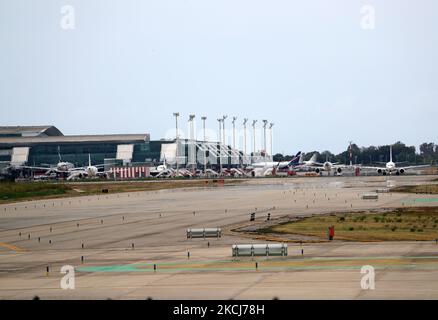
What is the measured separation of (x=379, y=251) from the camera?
45.4m

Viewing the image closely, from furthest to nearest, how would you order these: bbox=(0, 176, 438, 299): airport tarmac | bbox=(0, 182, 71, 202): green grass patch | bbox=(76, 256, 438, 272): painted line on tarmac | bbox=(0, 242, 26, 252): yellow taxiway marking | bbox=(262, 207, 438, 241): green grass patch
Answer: bbox=(0, 182, 71, 202): green grass patch
bbox=(262, 207, 438, 241): green grass patch
bbox=(0, 242, 26, 252): yellow taxiway marking
bbox=(76, 256, 438, 272): painted line on tarmac
bbox=(0, 176, 438, 299): airport tarmac

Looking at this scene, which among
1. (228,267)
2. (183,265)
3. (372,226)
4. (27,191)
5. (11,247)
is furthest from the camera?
(27,191)

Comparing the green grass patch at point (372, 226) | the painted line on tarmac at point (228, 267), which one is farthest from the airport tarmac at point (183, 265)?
the green grass patch at point (372, 226)

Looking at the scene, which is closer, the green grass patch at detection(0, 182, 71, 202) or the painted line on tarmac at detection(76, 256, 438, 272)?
the painted line on tarmac at detection(76, 256, 438, 272)

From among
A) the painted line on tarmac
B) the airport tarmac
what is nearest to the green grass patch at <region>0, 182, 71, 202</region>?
the airport tarmac

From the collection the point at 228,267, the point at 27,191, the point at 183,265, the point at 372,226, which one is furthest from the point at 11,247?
the point at 27,191

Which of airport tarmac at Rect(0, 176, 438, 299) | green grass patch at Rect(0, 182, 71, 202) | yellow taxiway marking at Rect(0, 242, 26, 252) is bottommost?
yellow taxiway marking at Rect(0, 242, 26, 252)

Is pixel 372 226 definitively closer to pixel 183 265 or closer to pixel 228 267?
pixel 228 267

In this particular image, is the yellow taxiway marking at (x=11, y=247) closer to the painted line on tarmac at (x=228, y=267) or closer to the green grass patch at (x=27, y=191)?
the painted line on tarmac at (x=228, y=267)

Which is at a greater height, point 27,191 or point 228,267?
point 27,191

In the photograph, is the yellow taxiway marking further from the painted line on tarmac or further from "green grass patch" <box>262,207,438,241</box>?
"green grass patch" <box>262,207,438,241</box>
